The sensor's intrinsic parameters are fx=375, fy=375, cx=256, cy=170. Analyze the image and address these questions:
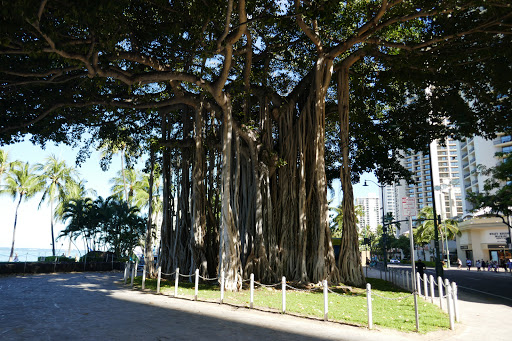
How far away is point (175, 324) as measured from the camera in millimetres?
7105

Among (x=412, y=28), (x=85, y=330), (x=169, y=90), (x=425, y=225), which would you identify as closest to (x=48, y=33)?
(x=85, y=330)

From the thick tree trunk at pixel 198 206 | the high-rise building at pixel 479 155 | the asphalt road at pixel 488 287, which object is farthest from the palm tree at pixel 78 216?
the high-rise building at pixel 479 155

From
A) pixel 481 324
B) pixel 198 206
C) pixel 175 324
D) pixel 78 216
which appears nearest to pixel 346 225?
pixel 198 206

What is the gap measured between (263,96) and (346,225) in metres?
5.91

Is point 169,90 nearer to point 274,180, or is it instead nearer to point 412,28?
point 274,180

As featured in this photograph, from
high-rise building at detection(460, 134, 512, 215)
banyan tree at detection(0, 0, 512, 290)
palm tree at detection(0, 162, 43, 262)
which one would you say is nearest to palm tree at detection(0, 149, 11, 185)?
palm tree at detection(0, 162, 43, 262)

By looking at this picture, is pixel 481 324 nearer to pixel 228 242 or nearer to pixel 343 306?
pixel 343 306

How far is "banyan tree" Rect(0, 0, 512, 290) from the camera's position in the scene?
35.2 feet

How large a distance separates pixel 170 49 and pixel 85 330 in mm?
9721

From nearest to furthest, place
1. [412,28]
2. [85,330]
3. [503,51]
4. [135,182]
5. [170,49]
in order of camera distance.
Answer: [85,330] < [503,51] < [170,49] < [412,28] < [135,182]

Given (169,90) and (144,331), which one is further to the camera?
(169,90)

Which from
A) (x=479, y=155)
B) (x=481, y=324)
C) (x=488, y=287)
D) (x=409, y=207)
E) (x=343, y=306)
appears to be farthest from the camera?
(x=479, y=155)

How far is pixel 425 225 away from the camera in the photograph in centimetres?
5275

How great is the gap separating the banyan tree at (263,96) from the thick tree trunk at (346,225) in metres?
0.05
